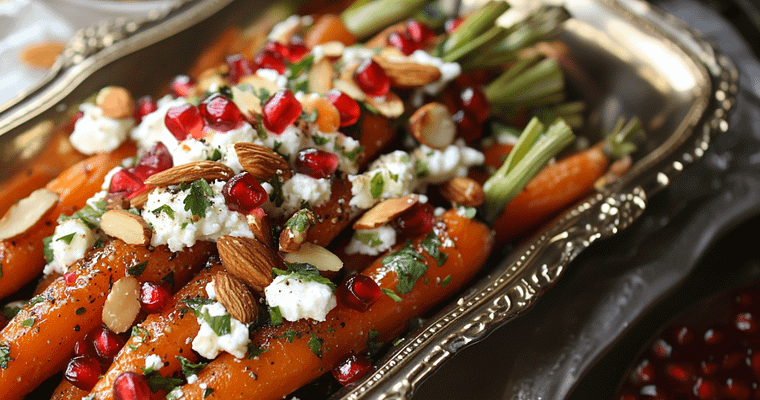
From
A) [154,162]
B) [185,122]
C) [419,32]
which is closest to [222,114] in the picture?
[185,122]

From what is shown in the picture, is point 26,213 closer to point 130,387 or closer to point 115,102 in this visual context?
point 115,102

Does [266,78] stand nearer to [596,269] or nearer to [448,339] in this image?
[448,339]

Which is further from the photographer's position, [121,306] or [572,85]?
[572,85]

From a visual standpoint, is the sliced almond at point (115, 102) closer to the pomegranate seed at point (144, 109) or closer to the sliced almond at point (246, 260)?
the pomegranate seed at point (144, 109)

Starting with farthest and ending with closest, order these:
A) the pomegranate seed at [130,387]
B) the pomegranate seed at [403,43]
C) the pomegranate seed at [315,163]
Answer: the pomegranate seed at [403,43]
the pomegranate seed at [315,163]
the pomegranate seed at [130,387]

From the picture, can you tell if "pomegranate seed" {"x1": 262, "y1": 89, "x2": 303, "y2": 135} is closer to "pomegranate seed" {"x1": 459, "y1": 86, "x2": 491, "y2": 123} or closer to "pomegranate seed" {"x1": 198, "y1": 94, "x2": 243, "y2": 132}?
"pomegranate seed" {"x1": 198, "y1": 94, "x2": 243, "y2": 132}

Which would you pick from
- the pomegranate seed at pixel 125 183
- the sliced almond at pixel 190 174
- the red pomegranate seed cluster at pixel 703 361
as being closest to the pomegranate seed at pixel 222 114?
the sliced almond at pixel 190 174

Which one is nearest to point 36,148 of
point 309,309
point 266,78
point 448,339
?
point 266,78
